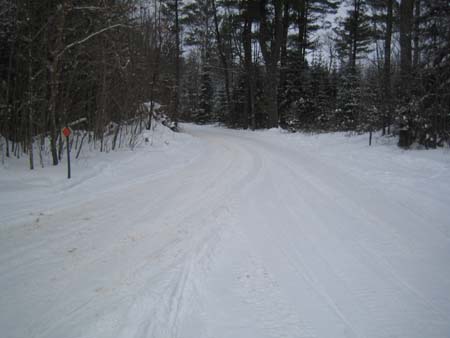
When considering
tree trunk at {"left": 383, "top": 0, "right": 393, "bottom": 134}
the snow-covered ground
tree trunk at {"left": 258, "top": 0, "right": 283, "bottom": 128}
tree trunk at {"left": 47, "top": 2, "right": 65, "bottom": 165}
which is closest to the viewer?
the snow-covered ground

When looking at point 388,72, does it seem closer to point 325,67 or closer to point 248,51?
point 248,51

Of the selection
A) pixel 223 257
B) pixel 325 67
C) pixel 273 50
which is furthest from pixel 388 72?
pixel 325 67

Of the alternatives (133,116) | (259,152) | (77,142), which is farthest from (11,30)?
(259,152)

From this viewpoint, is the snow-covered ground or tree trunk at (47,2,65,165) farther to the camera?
tree trunk at (47,2,65,165)

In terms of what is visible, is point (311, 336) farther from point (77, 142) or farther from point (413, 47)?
point (413, 47)

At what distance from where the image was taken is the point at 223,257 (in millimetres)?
3297

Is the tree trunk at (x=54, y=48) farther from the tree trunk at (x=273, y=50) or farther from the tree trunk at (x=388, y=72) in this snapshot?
the tree trunk at (x=273, y=50)

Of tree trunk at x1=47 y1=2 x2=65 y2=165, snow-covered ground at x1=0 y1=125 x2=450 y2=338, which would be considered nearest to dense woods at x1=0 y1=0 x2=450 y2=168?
tree trunk at x1=47 y1=2 x2=65 y2=165

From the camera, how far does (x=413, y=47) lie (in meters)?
10.8

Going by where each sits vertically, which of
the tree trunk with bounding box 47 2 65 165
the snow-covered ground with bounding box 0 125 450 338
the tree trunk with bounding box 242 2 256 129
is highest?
the tree trunk with bounding box 242 2 256 129

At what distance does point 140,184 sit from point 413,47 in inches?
453

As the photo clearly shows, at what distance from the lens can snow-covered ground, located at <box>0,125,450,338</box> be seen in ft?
7.68

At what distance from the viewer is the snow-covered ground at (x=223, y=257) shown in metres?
2.34

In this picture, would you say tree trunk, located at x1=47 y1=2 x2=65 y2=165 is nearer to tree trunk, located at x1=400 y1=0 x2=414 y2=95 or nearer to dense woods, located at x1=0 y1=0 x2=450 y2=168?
dense woods, located at x1=0 y1=0 x2=450 y2=168
